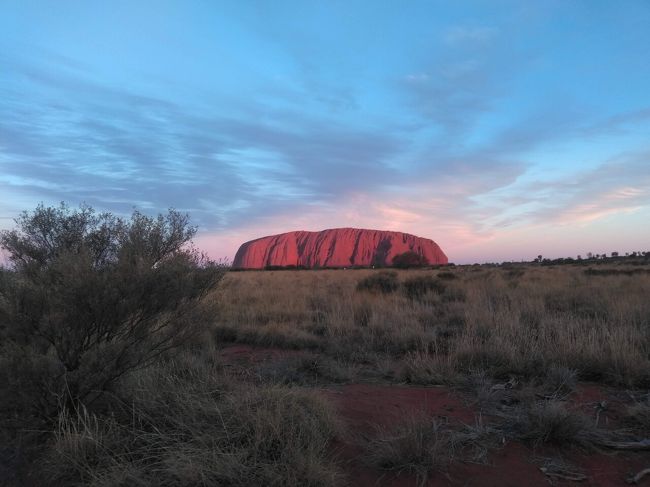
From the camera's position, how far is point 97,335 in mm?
4129

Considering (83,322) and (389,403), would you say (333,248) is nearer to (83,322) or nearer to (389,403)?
(389,403)

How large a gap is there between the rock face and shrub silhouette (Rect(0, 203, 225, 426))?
307ft

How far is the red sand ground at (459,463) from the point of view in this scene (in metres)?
3.21

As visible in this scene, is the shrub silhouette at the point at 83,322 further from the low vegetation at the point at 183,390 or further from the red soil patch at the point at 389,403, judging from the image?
the red soil patch at the point at 389,403

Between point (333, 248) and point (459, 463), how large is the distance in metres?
101

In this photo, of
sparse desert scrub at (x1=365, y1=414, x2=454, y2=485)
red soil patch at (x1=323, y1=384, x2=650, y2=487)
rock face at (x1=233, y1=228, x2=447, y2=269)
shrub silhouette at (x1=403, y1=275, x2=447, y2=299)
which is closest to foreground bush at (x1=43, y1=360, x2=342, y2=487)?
red soil patch at (x1=323, y1=384, x2=650, y2=487)

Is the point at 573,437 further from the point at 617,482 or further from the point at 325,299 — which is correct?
the point at 325,299

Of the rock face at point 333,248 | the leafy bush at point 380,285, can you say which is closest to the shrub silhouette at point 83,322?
the leafy bush at point 380,285

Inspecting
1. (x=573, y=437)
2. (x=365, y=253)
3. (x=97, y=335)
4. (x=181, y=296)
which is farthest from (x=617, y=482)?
(x=365, y=253)

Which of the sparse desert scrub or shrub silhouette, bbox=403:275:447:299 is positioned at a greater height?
shrub silhouette, bbox=403:275:447:299

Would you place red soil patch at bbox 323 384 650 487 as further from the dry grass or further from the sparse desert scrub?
the dry grass

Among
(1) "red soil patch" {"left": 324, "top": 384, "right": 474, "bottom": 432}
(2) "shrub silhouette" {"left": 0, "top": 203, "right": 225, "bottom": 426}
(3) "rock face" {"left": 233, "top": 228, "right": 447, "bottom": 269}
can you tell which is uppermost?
(3) "rock face" {"left": 233, "top": 228, "right": 447, "bottom": 269}

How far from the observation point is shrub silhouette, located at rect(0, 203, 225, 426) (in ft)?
12.1

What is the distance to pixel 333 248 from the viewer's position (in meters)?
104
